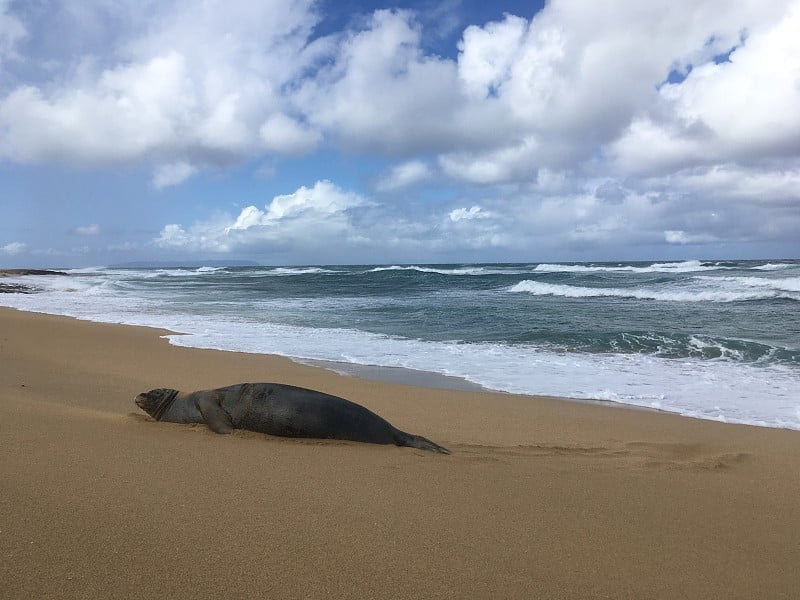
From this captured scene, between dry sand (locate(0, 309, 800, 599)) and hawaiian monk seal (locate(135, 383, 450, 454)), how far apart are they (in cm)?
21

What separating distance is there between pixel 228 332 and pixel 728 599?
43.0 ft

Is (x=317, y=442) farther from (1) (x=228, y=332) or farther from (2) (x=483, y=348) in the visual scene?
(1) (x=228, y=332)

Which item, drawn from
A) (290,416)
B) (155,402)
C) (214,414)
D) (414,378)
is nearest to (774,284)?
(414,378)

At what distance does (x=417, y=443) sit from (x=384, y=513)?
1.90m

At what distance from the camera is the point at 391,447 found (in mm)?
4711

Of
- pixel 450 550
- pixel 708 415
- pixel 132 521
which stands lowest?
pixel 708 415

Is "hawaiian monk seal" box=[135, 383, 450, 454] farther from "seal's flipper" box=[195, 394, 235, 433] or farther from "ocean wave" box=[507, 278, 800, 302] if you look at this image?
"ocean wave" box=[507, 278, 800, 302]

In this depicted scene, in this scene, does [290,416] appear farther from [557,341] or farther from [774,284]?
[774,284]

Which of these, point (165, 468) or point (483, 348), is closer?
point (165, 468)

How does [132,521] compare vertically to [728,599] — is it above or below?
above

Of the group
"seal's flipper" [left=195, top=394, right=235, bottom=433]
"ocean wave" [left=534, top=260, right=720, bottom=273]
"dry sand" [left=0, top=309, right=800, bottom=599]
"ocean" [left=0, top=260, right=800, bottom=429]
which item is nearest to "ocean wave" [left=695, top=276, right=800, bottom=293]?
"ocean" [left=0, top=260, right=800, bottom=429]

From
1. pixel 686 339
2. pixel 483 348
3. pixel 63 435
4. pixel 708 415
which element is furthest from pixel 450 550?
pixel 686 339

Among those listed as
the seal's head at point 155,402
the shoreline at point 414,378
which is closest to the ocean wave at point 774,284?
the shoreline at point 414,378

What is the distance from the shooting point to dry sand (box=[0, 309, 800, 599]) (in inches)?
91.6
